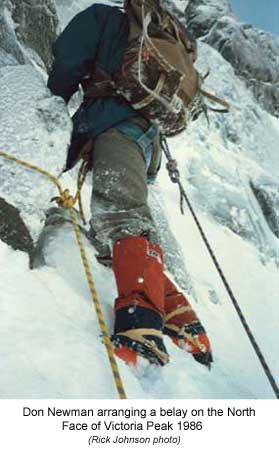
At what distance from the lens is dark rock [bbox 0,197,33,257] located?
2168mm

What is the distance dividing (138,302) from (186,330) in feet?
1.66

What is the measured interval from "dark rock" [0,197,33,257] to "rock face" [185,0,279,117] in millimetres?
10191

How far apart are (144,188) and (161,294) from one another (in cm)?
→ 59

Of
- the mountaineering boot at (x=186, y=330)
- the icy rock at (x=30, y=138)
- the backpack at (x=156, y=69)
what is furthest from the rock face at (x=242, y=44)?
the mountaineering boot at (x=186, y=330)

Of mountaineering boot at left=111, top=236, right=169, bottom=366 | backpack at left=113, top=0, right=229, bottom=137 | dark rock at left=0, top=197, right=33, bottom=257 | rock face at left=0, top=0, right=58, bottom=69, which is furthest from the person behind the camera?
rock face at left=0, top=0, right=58, bottom=69

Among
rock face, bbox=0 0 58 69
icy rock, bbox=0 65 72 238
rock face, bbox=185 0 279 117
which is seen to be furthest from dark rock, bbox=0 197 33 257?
rock face, bbox=185 0 279 117

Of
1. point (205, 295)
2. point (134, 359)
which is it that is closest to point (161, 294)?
point (134, 359)

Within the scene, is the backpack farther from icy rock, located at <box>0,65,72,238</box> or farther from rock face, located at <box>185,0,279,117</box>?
rock face, located at <box>185,0,279,117</box>

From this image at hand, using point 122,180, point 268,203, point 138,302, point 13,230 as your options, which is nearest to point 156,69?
point 122,180

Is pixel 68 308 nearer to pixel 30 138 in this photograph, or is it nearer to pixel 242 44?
pixel 30 138

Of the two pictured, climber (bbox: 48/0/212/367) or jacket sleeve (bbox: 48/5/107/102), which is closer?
climber (bbox: 48/0/212/367)

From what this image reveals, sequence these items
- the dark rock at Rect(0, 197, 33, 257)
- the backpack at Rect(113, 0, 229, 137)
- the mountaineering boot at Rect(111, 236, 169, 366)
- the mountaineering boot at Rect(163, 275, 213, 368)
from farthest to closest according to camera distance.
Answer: the backpack at Rect(113, 0, 229, 137), the mountaineering boot at Rect(163, 275, 213, 368), the dark rock at Rect(0, 197, 33, 257), the mountaineering boot at Rect(111, 236, 169, 366)

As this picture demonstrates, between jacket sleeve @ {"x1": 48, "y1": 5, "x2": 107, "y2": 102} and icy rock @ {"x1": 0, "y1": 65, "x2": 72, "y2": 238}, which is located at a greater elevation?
jacket sleeve @ {"x1": 48, "y1": 5, "x2": 107, "y2": 102}

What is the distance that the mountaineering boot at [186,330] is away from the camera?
2.34 m
